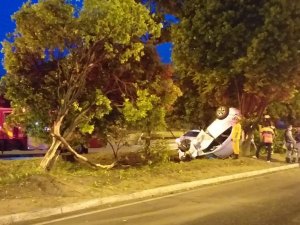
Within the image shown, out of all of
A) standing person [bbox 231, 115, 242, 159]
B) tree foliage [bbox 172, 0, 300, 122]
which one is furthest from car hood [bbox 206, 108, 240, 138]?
tree foliage [bbox 172, 0, 300, 122]

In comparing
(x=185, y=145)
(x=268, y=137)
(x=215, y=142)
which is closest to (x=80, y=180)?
(x=185, y=145)

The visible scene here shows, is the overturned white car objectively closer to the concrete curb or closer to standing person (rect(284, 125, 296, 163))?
standing person (rect(284, 125, 296, 163))

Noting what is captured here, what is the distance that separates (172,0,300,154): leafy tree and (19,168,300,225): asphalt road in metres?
5.47

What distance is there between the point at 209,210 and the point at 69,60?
613 cm

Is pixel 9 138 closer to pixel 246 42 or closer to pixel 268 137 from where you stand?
pixel 268 137

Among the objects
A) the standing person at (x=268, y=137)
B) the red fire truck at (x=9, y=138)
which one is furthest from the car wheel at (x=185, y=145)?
the red fire truck at (x=9, y=138)

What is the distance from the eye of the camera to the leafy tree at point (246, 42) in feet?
58.0

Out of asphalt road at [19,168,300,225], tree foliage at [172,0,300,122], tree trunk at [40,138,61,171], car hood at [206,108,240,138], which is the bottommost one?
asphalt road at [19,168,300,225]

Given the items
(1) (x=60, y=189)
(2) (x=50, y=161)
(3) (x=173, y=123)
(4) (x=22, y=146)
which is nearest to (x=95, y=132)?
(2) (x=50, y=161)

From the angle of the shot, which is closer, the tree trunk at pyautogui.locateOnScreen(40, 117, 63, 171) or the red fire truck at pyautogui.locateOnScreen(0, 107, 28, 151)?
the tree trunk at pyautogui.locateOnScreen(40, 117, 63, 171)

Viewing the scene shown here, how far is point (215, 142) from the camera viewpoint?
21.1 metres

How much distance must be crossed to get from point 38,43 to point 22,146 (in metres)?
14.8

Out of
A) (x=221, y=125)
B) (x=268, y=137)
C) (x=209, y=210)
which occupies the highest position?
(x=221, y=125)

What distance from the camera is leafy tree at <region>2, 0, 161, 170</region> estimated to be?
1345 centimetres
